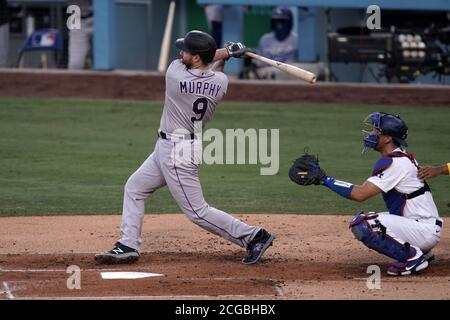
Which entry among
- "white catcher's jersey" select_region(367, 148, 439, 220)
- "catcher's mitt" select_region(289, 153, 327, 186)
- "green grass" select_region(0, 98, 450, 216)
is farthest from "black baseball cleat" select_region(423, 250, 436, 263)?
"green grass" select_region(0, 98, 450, 216)

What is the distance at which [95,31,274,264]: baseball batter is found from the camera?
24.5ft

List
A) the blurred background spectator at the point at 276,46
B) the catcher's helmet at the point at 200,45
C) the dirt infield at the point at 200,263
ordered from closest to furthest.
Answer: the dirt infield at the point at 200,263 → the catcher's helmet at the point at 200,45 → the blurred background spectator at the point at 276,46

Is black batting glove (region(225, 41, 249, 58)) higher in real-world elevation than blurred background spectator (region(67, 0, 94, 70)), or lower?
higher

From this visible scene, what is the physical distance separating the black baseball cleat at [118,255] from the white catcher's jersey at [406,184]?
6.20 feet

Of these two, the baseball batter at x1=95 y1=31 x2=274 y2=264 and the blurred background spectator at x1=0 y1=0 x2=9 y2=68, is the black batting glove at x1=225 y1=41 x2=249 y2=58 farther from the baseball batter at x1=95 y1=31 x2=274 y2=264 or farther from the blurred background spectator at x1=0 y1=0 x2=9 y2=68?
the blurred background spectator at x1=0 y1=0 x2=9 y2=68

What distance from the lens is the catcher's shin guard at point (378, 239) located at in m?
7.19

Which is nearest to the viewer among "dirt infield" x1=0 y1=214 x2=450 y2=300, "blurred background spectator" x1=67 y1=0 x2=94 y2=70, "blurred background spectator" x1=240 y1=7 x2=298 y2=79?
"dirt infield" x1=0 y1=214 x2=450 y2=300

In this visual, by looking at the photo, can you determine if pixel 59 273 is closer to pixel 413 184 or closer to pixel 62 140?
pixel 413 184

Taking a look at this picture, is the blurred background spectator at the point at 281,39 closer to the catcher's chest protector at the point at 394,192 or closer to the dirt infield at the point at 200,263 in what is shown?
the dirt infield at the point at 200,263

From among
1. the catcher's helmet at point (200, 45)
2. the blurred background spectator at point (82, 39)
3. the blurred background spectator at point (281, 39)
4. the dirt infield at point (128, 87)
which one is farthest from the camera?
the blurred background spectator at point (281, 39)

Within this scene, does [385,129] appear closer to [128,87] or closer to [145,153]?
[145,153]

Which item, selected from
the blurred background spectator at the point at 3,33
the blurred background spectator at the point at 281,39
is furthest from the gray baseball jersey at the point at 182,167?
the blurred background spectator at the point at 3,33

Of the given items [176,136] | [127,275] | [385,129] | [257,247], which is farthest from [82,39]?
[385,129]
